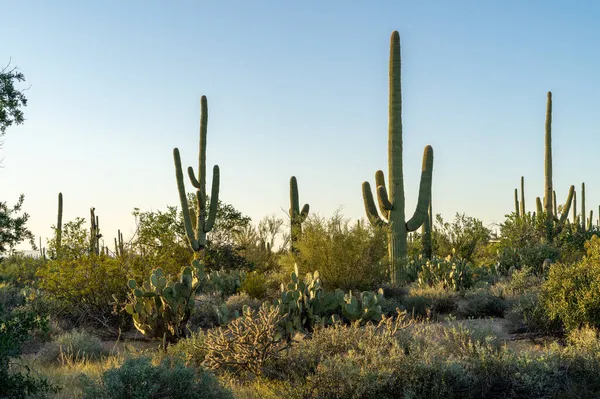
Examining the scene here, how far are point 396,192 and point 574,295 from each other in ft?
25.7

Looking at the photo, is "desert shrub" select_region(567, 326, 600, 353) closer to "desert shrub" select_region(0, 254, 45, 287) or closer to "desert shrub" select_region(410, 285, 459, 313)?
"desert shrub" select_region(410, 285, 459, 313)

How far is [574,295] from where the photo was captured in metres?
9.88

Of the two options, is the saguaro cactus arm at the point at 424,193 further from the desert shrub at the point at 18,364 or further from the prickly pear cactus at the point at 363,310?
the desert shrub at the point at 18,364

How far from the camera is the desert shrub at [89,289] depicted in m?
13.0

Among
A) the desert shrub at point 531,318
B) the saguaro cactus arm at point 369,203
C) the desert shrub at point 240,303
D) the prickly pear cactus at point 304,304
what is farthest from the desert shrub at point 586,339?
the saguaro cactus arm at point 369,203

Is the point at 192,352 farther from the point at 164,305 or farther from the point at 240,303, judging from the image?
the point at 240,303

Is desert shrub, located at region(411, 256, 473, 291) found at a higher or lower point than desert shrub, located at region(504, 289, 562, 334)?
higher

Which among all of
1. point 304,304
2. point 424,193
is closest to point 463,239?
point 424,193

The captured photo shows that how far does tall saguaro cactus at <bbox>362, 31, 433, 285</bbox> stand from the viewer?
1697 centimetres

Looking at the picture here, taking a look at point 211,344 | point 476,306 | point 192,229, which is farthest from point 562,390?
point 192,229

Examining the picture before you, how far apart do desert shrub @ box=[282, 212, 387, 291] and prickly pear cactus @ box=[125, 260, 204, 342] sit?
15.1 feet

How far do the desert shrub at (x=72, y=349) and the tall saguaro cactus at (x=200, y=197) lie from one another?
12215 mm

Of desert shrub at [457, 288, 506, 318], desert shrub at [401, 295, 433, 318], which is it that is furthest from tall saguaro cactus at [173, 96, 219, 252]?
desert shrub at [457, 288, 506, 318]

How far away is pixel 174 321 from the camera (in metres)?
10.6
